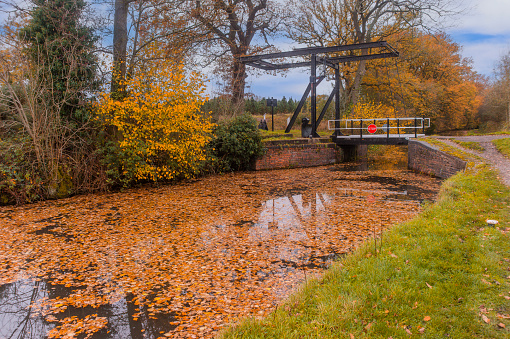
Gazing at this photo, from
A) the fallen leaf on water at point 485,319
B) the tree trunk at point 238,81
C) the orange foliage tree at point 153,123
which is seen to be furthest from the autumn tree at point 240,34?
the fallen leaf on water at point 485,319

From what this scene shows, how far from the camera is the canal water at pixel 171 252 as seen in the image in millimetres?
3844

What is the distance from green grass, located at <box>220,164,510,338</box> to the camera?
3.11 m

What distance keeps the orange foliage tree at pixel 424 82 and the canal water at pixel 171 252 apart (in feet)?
41.4

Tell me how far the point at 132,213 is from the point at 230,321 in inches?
214

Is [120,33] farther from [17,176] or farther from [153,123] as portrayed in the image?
[17,176]

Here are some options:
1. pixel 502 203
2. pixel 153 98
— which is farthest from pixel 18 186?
pixel 502 203

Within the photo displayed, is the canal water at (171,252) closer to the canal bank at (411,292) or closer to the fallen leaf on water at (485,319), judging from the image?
the canal bank at (411,292)

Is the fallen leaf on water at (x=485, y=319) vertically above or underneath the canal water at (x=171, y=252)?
above

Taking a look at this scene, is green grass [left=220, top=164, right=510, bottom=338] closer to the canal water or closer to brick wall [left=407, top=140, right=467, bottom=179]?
the canal water

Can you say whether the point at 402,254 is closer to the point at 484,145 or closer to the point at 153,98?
the point at 153,98

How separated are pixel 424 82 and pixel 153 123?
24.1 meters

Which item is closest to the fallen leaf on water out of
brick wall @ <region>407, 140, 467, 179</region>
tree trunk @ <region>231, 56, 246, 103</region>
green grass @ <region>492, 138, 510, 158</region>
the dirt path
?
the dirt path

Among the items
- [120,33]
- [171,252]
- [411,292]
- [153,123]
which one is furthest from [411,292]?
[120,33]

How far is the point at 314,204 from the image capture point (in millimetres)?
9062
